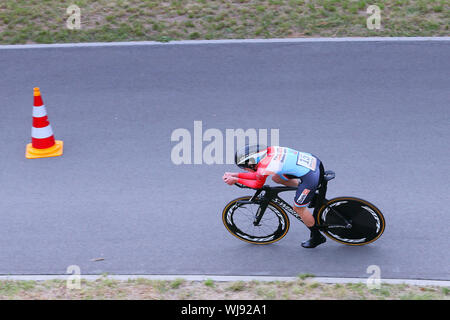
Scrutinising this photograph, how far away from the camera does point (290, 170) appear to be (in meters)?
5.71

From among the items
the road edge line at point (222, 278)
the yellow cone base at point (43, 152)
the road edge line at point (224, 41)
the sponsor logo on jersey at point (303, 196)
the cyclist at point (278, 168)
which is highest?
the road edge line at point (224, 41)

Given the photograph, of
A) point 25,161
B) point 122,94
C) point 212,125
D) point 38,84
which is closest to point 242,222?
point 212,125

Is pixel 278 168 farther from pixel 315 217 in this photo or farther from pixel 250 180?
pixel 315 217

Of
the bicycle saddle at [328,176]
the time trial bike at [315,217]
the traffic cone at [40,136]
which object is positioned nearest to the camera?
the bicycle saddle at [328,176]

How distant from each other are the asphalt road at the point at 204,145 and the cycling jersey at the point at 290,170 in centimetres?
88

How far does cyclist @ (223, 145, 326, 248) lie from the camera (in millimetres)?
5672

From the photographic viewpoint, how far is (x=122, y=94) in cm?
966

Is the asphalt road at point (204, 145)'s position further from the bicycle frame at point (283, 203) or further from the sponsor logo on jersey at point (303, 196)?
the sponsor logo on jersey at point (303, 196)

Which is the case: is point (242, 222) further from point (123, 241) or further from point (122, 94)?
point (122, 94)

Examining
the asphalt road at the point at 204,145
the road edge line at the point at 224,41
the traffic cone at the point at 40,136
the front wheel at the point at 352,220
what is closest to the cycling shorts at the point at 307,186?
the front wheel at the point at 352,220

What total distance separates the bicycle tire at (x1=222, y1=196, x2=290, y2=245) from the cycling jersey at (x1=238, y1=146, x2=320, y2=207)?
36 centimetres

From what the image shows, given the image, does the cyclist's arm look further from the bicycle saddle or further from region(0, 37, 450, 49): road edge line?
region(0, 37, 450, 49): road edge line

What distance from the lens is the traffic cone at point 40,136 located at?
320 inches
